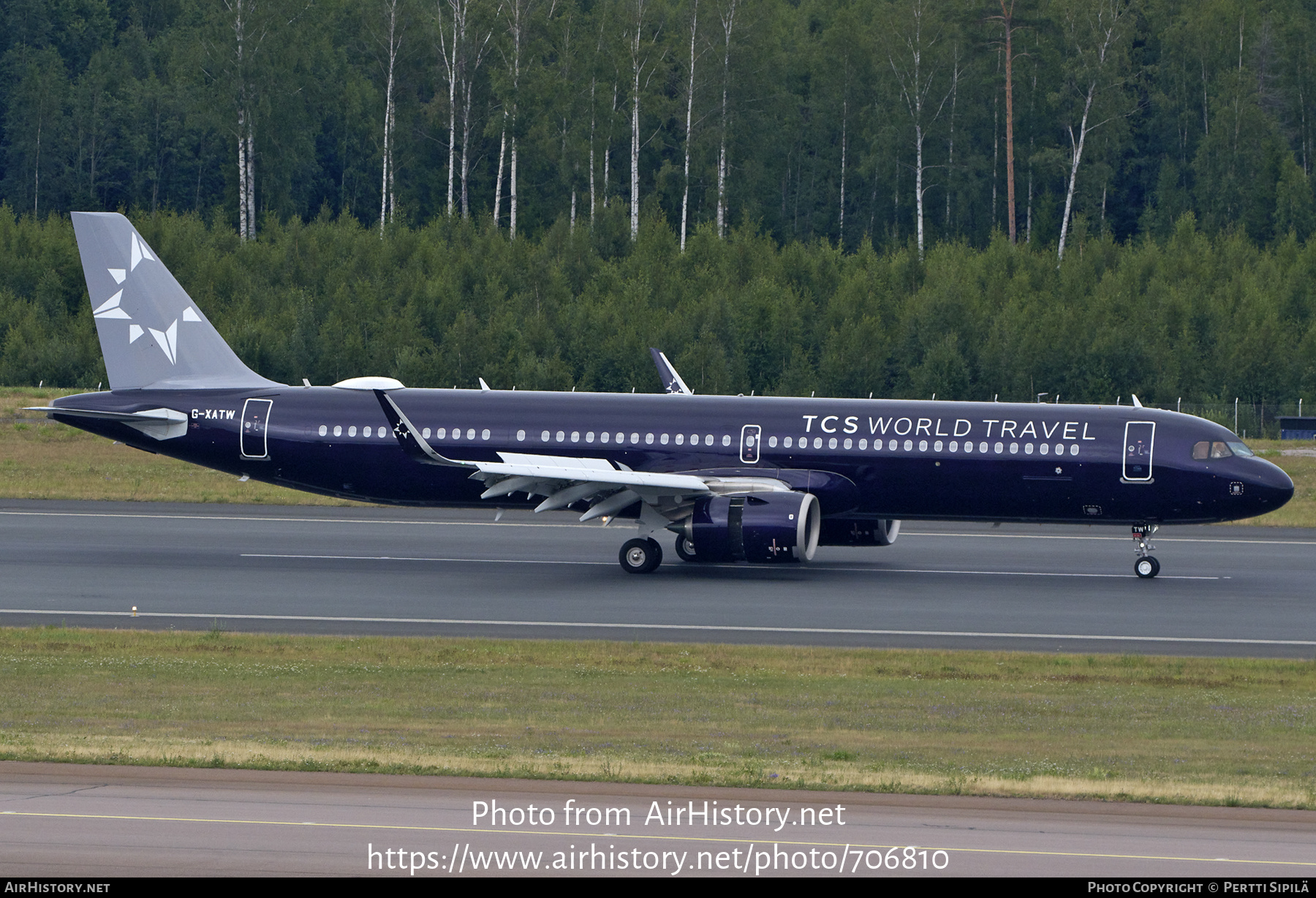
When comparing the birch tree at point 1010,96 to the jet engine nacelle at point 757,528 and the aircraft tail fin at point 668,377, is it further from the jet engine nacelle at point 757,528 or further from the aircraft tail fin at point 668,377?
the jet engine nacelle at point 757,528

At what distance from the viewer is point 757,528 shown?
28.8m

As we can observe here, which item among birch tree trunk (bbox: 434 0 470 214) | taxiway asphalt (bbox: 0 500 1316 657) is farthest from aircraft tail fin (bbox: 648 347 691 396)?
birch tree trunk (bbox: 434 0 470 214)

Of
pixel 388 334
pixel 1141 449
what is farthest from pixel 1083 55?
pixel 1141 449

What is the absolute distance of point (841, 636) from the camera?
23.9 meters

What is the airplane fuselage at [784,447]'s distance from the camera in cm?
3022

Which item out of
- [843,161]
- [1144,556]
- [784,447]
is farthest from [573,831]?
[843,161]

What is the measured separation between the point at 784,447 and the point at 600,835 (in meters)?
19.1

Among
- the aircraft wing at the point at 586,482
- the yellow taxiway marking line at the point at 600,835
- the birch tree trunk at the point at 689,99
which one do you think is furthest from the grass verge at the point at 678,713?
the birch tree trunk at the point at 689,99

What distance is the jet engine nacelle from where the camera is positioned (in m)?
28.6

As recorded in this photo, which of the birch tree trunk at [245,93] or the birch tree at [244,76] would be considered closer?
the birch tree trunk at [245,93]

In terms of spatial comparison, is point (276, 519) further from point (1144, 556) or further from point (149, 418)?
point (1144, 556)

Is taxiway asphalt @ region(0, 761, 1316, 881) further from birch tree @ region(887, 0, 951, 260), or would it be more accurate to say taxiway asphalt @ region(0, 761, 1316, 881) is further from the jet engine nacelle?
birch tree @ region(887, 0, 951, 260)

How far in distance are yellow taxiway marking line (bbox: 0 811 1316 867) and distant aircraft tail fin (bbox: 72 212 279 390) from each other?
2196cm

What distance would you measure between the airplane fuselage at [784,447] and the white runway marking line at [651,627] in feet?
20.8
